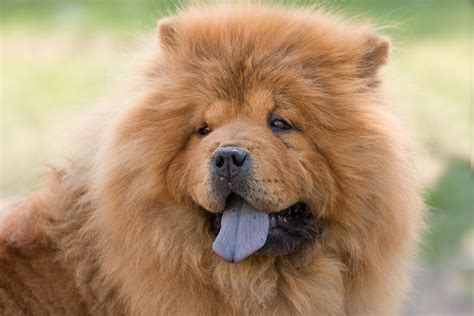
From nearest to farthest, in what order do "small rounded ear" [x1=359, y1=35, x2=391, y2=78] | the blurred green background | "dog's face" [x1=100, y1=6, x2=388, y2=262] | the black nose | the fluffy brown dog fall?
the black nose < "dog's face" [x1=100, y1=6, x2=388, y2=262] < the fluffy brown dog < "small rounded ear" [x1=359, y1=35, x2=391, y2=78] < the blurred green background

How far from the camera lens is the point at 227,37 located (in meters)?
5.22

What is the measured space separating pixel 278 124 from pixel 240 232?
60 cm

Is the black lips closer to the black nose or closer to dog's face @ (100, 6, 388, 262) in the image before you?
dog's face @ (100, 6, 388, 262)

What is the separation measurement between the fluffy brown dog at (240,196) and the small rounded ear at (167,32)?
0.04 feet

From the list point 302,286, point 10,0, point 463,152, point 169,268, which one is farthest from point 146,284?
point 10,0

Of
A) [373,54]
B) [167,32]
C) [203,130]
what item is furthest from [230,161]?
[373,54]

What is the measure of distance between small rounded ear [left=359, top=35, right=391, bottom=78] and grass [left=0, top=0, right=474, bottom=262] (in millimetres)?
2771

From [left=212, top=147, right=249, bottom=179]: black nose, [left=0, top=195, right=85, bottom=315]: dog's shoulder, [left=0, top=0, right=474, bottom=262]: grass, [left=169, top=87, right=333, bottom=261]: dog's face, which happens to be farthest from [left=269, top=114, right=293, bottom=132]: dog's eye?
[left=0, top=0, right=474, bottom=262]: grass

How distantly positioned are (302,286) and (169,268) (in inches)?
28.3

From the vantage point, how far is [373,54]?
5.36 metres

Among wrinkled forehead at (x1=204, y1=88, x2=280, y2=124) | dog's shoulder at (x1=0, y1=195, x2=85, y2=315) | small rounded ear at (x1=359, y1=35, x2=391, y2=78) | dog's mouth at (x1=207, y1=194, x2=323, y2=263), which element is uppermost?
small rounded ear at (x1=359, y1=35, x2=391, y2=78)

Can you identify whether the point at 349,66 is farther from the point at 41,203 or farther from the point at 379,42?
the point at 41,203

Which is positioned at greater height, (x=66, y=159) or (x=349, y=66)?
(x=349, y=66)

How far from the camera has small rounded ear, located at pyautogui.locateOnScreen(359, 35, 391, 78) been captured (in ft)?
17.5
